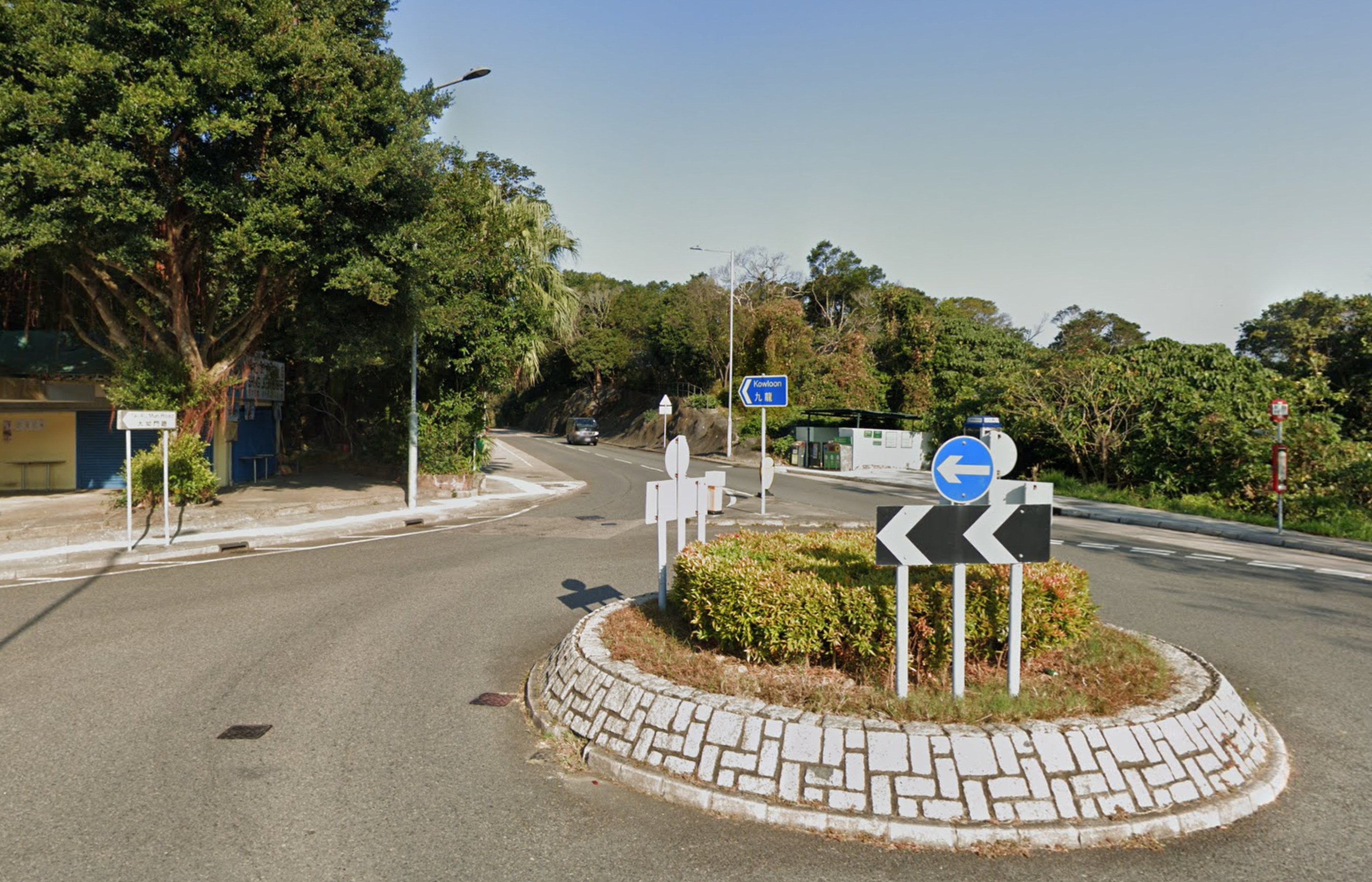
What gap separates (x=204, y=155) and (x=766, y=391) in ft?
36.3

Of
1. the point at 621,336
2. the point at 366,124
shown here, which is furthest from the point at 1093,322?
the point at 366,124

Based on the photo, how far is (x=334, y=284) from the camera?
46.1ft

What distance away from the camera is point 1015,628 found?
5023 millimetres

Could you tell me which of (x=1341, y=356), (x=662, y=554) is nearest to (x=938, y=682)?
(x=662, y=554)

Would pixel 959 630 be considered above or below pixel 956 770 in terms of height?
above

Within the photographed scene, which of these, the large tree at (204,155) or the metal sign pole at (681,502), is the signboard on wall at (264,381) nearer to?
the large tree at (204,155)

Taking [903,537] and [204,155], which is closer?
[903,537]

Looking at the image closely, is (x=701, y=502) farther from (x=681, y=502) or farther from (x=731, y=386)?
(x=731, y=386)

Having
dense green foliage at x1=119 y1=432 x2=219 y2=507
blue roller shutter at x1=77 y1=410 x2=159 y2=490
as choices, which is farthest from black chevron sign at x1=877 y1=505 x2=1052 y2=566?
blue roller shutter at x1=77 y1=410 x2=159 y2=490

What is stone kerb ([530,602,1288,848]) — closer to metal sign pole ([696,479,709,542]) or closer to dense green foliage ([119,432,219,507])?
metal sign pole ([696,479,709,542])

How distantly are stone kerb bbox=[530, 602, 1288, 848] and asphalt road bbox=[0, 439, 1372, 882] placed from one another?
120mm

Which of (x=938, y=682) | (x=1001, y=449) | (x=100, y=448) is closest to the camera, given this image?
(x=938, y=682)

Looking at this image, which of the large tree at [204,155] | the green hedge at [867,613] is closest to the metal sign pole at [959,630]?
the green hedge at [867,613]

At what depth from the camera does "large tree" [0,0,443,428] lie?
11.9 m
